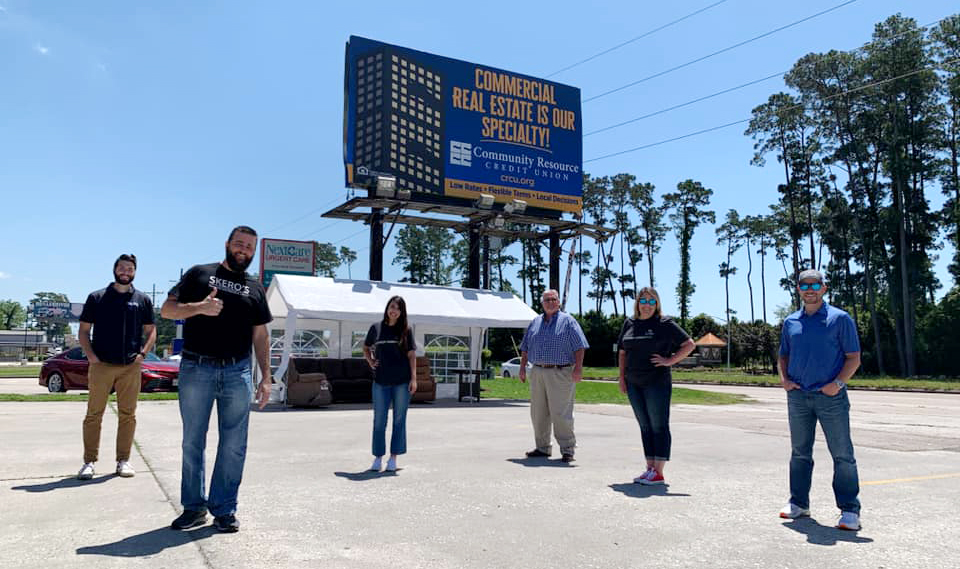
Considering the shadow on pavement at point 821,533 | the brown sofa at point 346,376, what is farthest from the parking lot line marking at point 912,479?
the brown sofa at point 346,376

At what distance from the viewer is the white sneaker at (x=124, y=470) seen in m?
5.55

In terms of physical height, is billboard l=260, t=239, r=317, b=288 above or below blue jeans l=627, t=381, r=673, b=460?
above

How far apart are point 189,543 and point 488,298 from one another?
14.4 m

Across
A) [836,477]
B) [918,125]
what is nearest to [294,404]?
[836,477]

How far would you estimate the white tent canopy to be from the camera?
1405 centimetres

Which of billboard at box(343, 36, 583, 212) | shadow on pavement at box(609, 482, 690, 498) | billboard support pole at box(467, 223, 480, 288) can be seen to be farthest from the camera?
billboard support pole at box(467, 223, 480, 288)

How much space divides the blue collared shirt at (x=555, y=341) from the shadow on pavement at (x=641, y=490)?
175cm

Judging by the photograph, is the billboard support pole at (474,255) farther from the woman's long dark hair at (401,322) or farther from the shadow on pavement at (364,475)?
the shadow on pavement at (364,475)

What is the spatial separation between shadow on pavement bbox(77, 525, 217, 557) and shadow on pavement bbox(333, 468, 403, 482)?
183cm

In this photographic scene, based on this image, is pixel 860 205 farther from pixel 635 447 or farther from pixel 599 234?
pixel 635 447

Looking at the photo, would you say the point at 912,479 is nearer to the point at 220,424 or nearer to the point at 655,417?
the point at 655,417

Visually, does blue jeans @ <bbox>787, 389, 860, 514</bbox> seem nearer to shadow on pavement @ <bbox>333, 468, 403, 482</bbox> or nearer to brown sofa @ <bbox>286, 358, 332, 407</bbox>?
shadow on pavement @ <bbox>333, 468, 403, 482</bbox>

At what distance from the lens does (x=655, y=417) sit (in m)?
5.81

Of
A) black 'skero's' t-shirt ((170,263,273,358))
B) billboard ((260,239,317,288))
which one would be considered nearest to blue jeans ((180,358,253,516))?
black 'skero's' t-shirt ((170,263,273,358))
